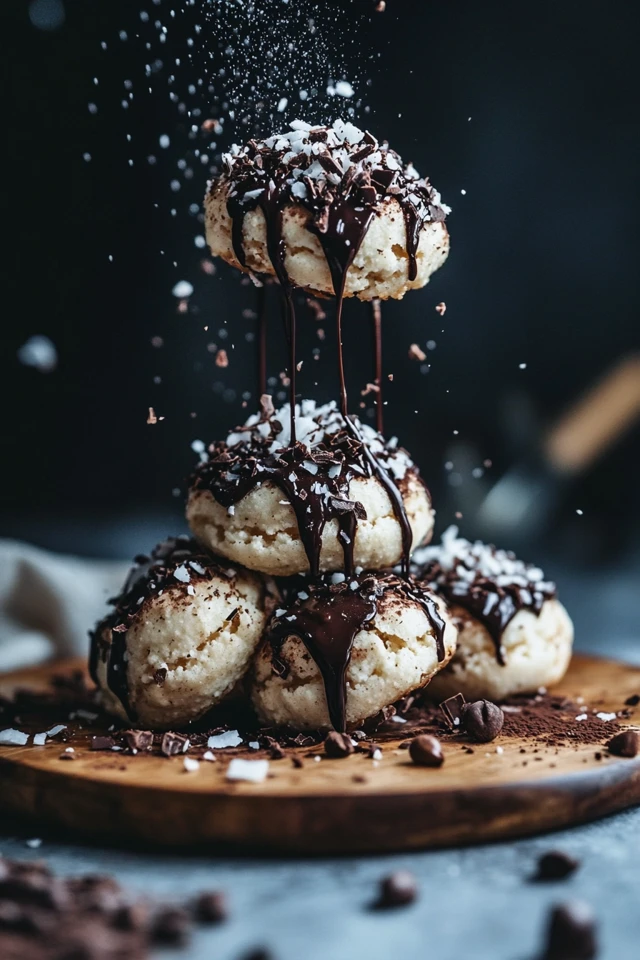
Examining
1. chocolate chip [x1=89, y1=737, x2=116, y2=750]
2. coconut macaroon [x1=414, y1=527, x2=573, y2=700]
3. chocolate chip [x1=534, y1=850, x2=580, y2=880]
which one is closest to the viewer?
chocolate chip [x1=534, y1=850, x2=580, y2=880]

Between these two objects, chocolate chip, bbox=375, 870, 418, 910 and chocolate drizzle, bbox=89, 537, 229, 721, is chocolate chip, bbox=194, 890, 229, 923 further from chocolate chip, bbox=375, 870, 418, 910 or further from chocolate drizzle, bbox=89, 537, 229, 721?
chocolate drizzle, bbox=89, 537, 229, 721

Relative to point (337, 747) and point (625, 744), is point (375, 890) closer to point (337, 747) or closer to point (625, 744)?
point (337, 747)

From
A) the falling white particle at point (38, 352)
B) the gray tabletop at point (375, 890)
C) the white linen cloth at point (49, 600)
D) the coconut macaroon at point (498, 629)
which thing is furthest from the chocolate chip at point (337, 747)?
the falling white particle at point (38, 352)

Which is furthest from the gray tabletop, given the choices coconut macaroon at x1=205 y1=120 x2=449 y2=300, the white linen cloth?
the white linen cloth

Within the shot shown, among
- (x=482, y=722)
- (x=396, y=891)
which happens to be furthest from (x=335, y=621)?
(x=396, y=891)

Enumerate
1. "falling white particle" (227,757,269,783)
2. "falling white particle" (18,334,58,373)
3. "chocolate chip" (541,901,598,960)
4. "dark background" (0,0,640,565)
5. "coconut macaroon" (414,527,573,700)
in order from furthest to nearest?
"falling white particle" (18,334,58,373), "dark background" (0,0,640,565), "coconut macaroon" (414,527,573,700), "falling white particle" (227,757,269,783), "chocolate chip" (541,901,598,960)

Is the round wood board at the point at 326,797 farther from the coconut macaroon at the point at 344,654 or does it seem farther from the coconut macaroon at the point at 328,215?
the coconut macaroon at the point at 328,215
